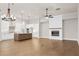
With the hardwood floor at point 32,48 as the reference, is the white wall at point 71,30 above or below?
above

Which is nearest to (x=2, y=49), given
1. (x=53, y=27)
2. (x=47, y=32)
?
(x=47, y=32)

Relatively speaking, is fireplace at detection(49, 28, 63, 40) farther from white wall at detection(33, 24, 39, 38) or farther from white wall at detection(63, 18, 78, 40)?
white wall at detection(33, 24, 39, 38)

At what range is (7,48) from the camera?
206 centimetres

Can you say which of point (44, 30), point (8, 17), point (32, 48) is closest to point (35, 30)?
point (44, 30)

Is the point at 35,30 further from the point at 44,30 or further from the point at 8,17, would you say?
the point at 8,17

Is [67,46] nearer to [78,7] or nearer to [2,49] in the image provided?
[78,7]

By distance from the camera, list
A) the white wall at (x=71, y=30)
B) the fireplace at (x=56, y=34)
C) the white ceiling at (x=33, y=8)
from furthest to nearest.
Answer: the fireplace at (x=56, y=34), the white wall at (x=71, y=30), the white ceiling at (x=33, y=8)

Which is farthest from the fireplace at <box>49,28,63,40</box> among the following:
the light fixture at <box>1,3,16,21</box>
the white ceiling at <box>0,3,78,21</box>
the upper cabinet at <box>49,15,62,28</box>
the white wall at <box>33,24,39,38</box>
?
the light fixture at <box>1,3,16,21</box>

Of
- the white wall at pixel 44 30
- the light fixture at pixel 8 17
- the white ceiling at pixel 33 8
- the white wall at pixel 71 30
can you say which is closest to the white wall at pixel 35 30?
the white wall at pixel 44 30

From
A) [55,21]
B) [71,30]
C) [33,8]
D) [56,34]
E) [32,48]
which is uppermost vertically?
[33,8]

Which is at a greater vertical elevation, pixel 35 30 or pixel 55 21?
pixel 55 21

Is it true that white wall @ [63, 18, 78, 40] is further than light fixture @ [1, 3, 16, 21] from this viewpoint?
Yes

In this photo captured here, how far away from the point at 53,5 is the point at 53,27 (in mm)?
596

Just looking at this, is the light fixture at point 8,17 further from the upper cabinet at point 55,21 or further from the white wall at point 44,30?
the upper cabinet at point 55,21
